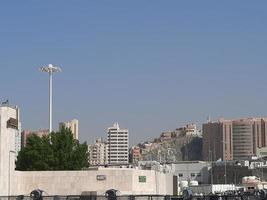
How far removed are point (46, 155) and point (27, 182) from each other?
46.8ft

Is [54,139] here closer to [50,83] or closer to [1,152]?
[50,83]

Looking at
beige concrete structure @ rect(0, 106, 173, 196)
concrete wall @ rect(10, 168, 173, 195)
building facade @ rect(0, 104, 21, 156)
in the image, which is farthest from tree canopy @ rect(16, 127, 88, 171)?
building facade @ rect(0, 104, 21, 156)

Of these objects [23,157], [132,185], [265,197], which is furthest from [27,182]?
[265,197]

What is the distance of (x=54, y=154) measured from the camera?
79750 millimetres

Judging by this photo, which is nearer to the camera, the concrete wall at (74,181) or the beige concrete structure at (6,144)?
the beige concrete structure at (6,144)

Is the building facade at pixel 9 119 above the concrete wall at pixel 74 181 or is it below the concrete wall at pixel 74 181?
above

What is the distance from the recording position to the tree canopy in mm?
79000

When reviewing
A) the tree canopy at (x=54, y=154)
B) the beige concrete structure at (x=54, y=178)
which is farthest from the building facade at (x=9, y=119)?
the tree canopy at (x=54, y=154)

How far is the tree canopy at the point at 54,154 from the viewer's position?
79000mm

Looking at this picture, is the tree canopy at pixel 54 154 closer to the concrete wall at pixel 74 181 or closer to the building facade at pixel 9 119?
the concrete wall at pixel 74 181

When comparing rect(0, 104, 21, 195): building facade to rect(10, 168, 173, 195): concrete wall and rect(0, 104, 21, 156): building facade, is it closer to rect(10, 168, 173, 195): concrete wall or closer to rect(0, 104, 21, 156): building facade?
rect(0, 104, 21, 156): building facade

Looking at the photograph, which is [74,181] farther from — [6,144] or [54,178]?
[6,144]

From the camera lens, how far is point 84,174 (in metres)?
66.2

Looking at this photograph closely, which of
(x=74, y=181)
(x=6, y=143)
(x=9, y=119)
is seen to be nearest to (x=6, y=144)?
(x=6, y=143)
